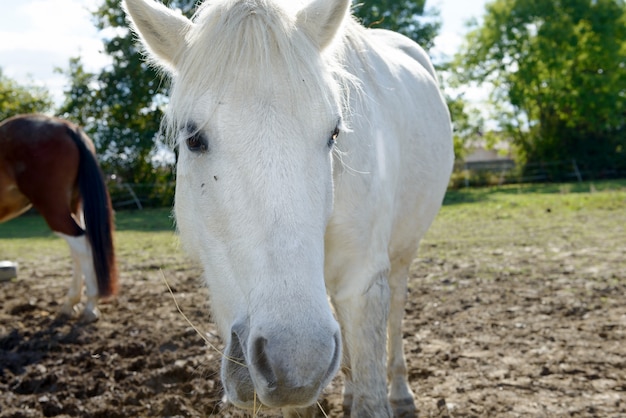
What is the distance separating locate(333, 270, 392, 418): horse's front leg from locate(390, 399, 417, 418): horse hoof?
31.9 inches

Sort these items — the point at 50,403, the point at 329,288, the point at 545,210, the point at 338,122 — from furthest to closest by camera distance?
the point at 545,210 < the point at 50,403 < the point at 329,288 < the point at 338,122

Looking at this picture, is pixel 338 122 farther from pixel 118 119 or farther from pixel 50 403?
pixel 118 119

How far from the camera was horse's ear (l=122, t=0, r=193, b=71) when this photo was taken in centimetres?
197

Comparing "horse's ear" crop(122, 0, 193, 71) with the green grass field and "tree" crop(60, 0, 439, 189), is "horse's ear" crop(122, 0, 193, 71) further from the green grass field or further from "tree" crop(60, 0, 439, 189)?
"tree" crop(60, 0, 439, 189)

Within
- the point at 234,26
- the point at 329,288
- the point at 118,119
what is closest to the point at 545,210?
the point at 329,288

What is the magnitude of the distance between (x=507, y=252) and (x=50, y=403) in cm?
625

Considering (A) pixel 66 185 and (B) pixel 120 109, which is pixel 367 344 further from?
(B) pixel 120 109

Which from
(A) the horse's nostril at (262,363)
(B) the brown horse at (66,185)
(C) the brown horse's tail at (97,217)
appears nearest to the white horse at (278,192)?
(A) the horse's nostril at (262,363)

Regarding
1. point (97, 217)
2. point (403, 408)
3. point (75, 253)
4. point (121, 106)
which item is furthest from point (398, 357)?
point (121, 106)

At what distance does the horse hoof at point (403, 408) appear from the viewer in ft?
10.6

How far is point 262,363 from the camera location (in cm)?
153

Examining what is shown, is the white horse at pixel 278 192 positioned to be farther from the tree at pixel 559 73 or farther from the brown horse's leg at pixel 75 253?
the tree at pixel 559 73

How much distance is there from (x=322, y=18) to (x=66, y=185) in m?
4.66

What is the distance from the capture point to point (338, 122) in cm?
192
